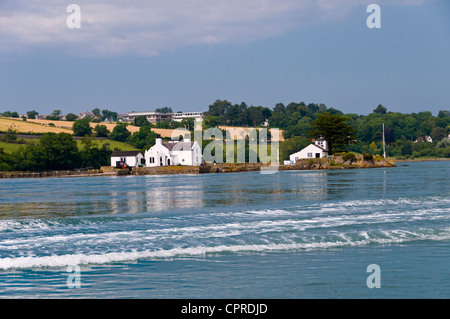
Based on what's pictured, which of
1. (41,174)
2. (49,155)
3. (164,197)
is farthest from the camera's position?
(49,155)

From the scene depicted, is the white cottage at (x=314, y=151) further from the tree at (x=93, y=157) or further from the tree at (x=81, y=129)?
the tree at (x=81, y=129)

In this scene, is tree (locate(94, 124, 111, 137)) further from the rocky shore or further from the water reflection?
the water reflection

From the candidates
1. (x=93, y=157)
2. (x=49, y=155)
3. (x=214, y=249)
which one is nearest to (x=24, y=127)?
(x=93, y=157)

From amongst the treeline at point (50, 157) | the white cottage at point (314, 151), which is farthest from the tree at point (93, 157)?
the white cottage at point (314, 151)

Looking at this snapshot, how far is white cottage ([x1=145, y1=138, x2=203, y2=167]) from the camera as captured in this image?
108 m

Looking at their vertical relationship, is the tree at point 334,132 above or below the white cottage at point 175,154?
above

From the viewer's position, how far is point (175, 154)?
4284 inches

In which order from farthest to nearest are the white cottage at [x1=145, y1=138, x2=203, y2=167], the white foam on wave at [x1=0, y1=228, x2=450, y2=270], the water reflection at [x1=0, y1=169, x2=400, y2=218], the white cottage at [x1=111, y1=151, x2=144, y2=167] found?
the white cottage at [x1=111, y1=151, x2=144, y2=167] < the white cottage at [x1=145, y1=138, x2=203, y2=167] < the water reflection at [x1=0, y1=169, x2=400, y2=218] < the white foam on wave at [x1=0, y1=228, x2=450, y2=270]

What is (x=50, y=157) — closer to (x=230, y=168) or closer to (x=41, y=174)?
(x=41, y=174)

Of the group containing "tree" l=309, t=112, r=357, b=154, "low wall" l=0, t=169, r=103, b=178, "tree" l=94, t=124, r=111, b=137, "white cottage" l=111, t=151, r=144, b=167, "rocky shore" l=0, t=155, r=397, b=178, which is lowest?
"low wall" l=0, t=169, r=103, b=178

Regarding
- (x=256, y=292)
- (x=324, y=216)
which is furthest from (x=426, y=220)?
(x=256, y=292)

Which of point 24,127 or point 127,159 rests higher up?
point 24,127

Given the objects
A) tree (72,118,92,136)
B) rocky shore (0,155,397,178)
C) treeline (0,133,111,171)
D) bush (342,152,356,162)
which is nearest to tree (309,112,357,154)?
rocky shore (0,155,397,178)

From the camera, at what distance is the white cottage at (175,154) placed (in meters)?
108
